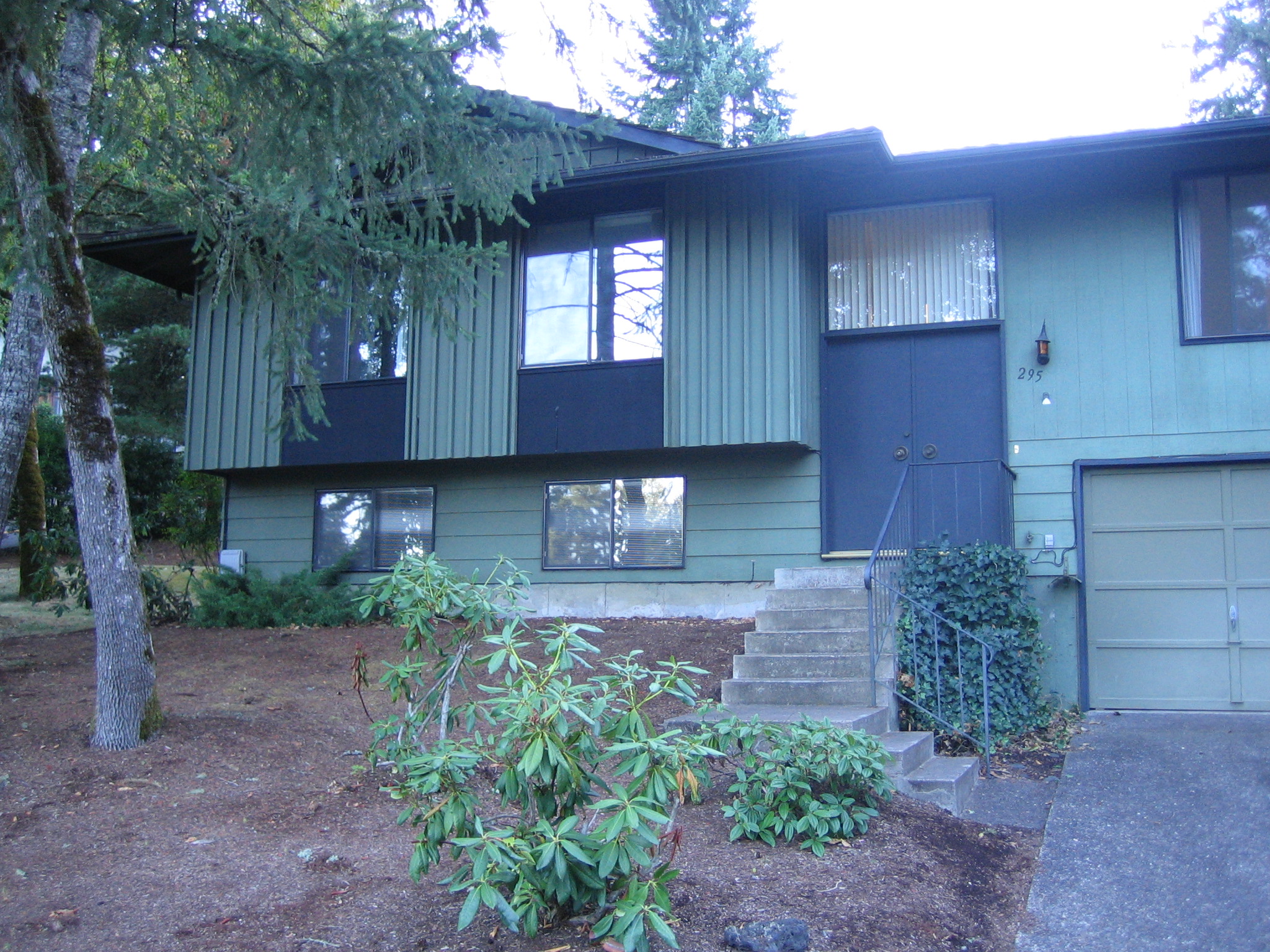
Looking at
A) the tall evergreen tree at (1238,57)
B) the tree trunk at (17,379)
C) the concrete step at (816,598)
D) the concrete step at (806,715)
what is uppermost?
the tall evergreen tree at (1238,57)

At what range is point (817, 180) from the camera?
33.2ft

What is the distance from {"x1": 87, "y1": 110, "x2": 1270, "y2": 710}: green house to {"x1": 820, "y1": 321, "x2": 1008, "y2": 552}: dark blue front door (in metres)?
0.02

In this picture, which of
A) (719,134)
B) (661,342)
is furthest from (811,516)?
(719,134)

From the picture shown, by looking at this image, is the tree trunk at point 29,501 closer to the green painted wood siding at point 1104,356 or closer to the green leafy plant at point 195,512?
the green leafy plant at point 195,512

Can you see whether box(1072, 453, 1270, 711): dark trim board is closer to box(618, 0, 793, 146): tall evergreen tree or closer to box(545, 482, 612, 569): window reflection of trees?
box(545, 482, 612, 569): window reflection of trees

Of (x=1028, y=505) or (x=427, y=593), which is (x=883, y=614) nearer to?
(x=1028, y=505)

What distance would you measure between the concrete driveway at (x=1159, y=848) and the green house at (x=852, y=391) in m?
1.83

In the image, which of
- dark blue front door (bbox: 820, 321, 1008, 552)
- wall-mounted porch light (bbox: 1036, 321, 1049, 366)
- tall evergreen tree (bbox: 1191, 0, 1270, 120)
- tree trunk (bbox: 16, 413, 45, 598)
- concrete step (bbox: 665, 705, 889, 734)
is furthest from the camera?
tall evergreen tree (bbox: 1191, 0, 1270, 120)

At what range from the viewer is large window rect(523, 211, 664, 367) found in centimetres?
1034

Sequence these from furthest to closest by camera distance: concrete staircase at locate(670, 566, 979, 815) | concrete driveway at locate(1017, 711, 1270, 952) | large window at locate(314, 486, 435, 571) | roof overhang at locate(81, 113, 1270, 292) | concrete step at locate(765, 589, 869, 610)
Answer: large window at locate(314, 486, 435, 571), roof overhang at locate(81, 113, 1270, 292), concrete step at locate(765, 589, 869, 610), concrete staircase at locate(670, 566, 979, 815), concrete driveway at locate(1017, 711, 1270, 952)

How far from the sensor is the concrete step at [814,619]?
7.90 metres

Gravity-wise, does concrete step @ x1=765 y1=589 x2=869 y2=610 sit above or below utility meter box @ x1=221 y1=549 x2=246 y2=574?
below

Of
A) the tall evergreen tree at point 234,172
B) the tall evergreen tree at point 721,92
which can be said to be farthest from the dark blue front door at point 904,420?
the tall evergreen tree at point 721,92

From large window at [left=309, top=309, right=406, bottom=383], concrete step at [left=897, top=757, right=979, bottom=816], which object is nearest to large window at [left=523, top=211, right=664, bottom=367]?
large window at [left=309, top=309, right=406, bottom=383]
